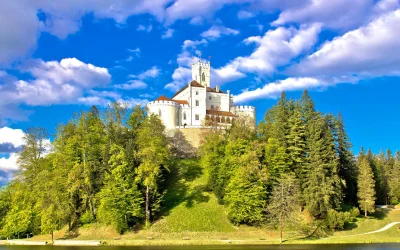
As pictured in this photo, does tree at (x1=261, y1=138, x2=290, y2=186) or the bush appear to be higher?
tree at (x1=261, y1=138, x2=290, y2=186)

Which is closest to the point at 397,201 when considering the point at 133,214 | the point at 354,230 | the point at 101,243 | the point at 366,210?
the point at 366,210

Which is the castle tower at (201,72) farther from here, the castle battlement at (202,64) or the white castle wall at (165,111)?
the white castle wall at (165,111)

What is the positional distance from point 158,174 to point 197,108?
97.1 feet

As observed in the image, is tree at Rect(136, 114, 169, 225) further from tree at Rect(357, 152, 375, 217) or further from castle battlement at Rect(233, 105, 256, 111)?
castle battlement at Rect(233, 105, 256, 111)

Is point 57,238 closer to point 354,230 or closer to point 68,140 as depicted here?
point 68,140

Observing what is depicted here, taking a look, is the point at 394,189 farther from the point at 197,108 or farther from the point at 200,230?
the point at 200,230

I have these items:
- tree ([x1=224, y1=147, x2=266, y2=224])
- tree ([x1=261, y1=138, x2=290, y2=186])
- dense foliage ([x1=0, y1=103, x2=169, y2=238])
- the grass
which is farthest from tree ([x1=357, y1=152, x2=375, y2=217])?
dense foliage ([x1=0, y1=103, x2=169, y2=238])

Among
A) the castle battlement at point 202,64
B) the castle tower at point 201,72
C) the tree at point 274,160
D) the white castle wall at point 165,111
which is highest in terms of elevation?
the castle battlement at point 202,64

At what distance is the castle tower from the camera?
8969 cm

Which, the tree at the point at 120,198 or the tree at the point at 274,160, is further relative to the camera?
the tree at the point at 274,160

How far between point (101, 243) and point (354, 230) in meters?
30.3

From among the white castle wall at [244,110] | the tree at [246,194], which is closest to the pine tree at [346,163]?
the tree at [246,194]

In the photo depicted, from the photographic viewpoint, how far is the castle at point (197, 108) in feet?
234

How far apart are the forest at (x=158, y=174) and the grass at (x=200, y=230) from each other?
1.21 meters
